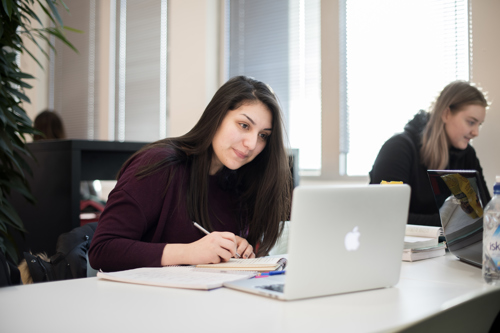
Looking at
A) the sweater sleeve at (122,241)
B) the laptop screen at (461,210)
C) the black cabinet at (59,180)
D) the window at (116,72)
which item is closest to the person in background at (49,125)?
the window at (116,72)

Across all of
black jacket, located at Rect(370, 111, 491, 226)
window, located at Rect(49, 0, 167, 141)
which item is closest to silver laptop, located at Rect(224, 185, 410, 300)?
black jacket, located at Rect(370, 111, 491, 226)

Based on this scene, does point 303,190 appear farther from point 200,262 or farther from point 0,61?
point 0,61

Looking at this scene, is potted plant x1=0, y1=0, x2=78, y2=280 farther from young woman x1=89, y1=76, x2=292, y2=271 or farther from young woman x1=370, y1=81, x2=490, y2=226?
young woman x1=370, y1=81, x2=490, y2=226

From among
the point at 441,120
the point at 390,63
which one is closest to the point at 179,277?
the point at 441,120

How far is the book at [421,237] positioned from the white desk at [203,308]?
1.05 feet

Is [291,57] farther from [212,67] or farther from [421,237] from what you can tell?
[421,237]

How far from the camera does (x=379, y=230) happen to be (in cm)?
94

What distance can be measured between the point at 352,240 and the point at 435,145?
5.72ft

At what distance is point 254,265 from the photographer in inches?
45.8

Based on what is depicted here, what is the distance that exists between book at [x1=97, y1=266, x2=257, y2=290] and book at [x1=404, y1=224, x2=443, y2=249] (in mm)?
538

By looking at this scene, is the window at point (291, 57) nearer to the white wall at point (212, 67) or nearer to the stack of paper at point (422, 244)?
the white wall at point (212, 67)

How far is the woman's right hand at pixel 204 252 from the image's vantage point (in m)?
1.21

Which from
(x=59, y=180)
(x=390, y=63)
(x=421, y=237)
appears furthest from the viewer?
(x=390, y=63)

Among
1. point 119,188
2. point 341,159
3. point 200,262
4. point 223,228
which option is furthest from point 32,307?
point 341,159
